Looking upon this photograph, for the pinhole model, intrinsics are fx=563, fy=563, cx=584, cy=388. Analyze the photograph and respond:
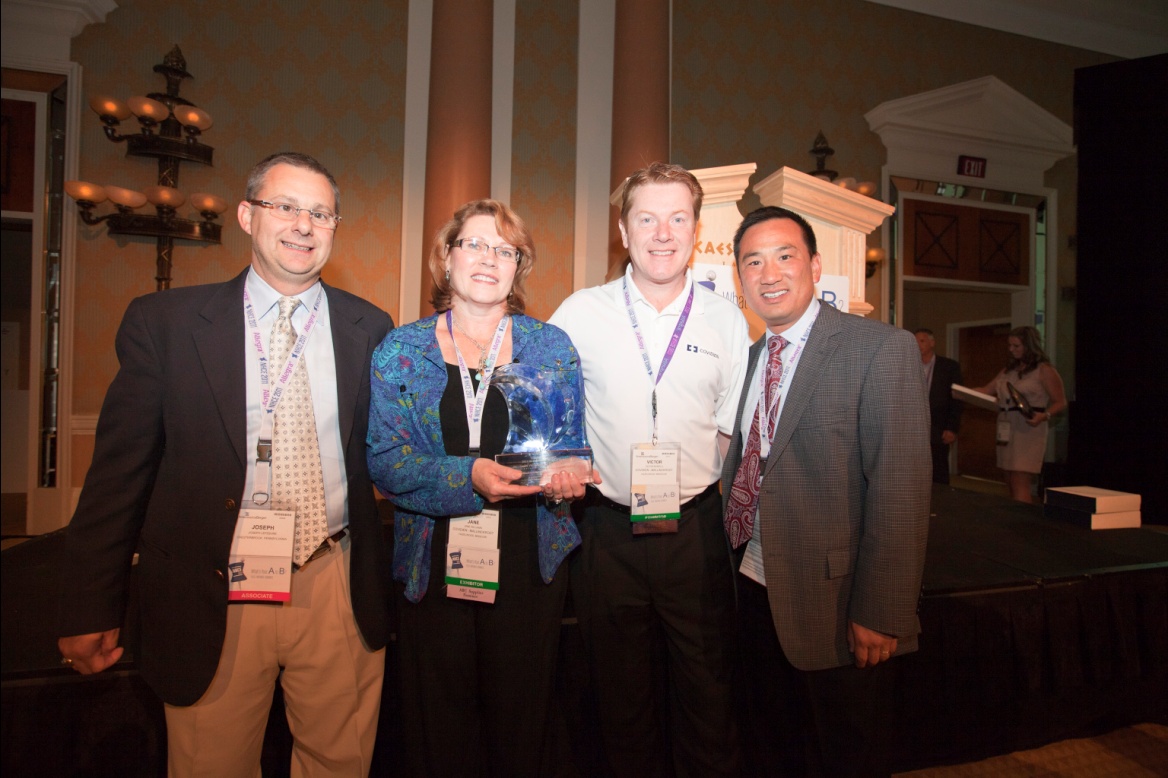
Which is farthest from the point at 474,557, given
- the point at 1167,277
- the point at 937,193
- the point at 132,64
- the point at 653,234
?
the point at 937,193

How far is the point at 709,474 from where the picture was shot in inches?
67.2

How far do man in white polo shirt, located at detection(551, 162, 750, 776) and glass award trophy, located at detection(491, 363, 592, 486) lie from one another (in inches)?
8.2

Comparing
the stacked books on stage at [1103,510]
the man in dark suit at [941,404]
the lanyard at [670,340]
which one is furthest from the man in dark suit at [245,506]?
the man in dark suit at [941,404]

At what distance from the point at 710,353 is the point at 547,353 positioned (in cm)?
52

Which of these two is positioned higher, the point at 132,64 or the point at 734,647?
the point at 132,64

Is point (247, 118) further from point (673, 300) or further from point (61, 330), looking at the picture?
point (673, 300)

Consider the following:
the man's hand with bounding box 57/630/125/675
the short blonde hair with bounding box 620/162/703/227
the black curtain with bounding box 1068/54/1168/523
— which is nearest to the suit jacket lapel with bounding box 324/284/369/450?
the man's hand with bounding box 57/630/125/675

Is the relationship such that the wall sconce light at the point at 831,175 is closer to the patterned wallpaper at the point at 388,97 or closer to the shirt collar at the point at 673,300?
the patterned wallpaper at the point at 388,97

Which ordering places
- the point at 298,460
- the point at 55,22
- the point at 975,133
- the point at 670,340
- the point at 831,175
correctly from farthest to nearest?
the point at 975,133, the point at 831,175, the point at 55,22, the point at 670,340, the point at 298,460

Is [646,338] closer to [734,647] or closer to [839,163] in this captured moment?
[734,647]

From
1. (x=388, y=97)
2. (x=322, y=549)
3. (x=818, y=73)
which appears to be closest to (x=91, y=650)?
(x=322, y=549)

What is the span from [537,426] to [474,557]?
363mm

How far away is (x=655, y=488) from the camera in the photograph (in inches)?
60.9

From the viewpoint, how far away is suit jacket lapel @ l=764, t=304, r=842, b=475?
1523 millimetres
